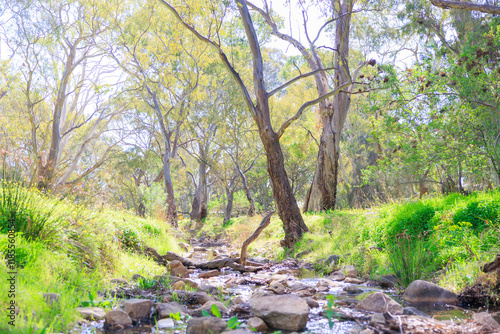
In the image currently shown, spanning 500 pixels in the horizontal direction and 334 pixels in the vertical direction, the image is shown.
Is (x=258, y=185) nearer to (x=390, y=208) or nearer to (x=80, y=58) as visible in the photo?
(x=80, y=58)

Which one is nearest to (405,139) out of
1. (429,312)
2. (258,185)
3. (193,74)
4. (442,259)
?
(442,259)

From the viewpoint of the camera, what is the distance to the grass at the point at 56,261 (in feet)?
8.82

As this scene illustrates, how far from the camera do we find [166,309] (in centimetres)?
342

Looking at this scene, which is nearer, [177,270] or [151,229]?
[177,270]

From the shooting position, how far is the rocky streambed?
2.87 meters

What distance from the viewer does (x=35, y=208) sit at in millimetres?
4277

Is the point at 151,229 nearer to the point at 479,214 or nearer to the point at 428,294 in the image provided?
the point at 428,294

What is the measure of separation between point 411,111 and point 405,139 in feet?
2.40

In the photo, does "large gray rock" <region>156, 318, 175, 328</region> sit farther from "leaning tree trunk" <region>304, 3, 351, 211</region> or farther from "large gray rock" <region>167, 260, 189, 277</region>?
"leaning tree trunk" <region>304, 3, 351, 211</region>

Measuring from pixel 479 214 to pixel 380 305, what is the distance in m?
2.66

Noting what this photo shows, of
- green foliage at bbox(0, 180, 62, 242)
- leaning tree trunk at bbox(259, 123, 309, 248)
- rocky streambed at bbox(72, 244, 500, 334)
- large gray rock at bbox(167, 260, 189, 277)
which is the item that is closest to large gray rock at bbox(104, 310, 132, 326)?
rocky streambed at bbox(72, 244, 500, 334)

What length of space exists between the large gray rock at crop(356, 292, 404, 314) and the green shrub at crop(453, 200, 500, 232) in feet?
7.34

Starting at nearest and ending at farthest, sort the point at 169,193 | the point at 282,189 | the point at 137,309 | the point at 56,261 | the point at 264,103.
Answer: the point at 137,309, the point at 56,261, the point at 264,103, the point at 282,189, the point at 169,193

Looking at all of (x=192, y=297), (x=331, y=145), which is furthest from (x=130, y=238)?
(x=331, y=145)
